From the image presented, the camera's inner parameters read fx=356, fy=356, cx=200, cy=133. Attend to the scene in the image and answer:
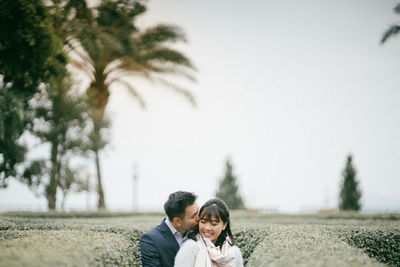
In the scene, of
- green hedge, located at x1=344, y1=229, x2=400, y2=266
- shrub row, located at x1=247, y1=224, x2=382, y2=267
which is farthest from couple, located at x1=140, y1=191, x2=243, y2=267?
green hedge, located at x1=344, y1=229, x2=400, y2=266

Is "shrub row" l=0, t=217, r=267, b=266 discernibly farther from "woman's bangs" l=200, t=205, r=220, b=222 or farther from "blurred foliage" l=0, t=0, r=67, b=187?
"blurred foliage" l=0, t=0, r=67, b=187

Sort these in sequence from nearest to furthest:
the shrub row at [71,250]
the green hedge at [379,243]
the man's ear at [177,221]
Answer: the shrub row at [71,250]
the man's ear at [177,221]
the green hedge at [379,243]

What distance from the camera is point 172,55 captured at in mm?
A: 16125

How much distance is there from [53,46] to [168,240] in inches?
335

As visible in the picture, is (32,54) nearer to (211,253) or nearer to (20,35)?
(20,35)

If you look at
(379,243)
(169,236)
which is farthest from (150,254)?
(379,243)

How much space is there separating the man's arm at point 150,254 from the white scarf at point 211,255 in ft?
1.61

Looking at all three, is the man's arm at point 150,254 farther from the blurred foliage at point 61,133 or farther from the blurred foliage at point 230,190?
the blurred foliage at point 230,190

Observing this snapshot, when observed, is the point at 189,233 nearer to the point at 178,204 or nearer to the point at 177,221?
the point at 177,221

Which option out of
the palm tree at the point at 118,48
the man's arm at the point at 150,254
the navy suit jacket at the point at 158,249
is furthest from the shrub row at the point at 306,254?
the palm tree at the point at 118,48

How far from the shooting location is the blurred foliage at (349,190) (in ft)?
81.9

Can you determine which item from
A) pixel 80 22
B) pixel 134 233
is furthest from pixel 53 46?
pixel 134 233

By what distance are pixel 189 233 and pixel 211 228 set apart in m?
0.27

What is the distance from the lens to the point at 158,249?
3777 millimetres
